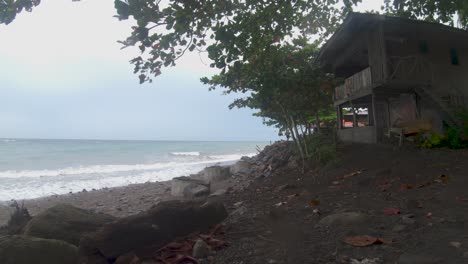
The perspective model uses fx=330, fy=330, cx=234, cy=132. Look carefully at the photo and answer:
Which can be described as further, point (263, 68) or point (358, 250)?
point (263, 68)

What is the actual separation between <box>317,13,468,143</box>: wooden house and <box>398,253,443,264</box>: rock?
31.7 feet

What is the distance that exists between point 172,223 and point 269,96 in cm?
590

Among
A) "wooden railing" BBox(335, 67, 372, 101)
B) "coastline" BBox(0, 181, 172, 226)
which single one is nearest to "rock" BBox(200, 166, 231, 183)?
"coastline" BBox(0, 181, 172, 226)

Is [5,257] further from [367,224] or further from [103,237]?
[367,224]

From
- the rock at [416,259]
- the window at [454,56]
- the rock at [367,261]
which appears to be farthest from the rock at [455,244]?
the window at [454,56]

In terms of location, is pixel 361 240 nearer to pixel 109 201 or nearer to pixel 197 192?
pixel 197 192

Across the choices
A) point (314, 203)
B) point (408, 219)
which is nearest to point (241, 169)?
point (314, 203)

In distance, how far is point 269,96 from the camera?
9.57 meters

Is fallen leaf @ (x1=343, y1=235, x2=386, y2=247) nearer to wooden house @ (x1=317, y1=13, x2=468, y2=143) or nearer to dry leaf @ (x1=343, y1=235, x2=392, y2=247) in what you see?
dry leaf @ (x1=343, y1=235, x2=392, y2=247)

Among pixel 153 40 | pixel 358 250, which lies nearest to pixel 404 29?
pixel 153 40

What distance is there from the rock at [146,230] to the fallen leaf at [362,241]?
2.04 m

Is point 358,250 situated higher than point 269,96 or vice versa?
point 269,96

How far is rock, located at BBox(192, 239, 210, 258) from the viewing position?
12.7ft

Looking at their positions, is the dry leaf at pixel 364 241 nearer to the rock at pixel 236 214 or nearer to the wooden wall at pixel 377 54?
the rock at pixel 236 214
